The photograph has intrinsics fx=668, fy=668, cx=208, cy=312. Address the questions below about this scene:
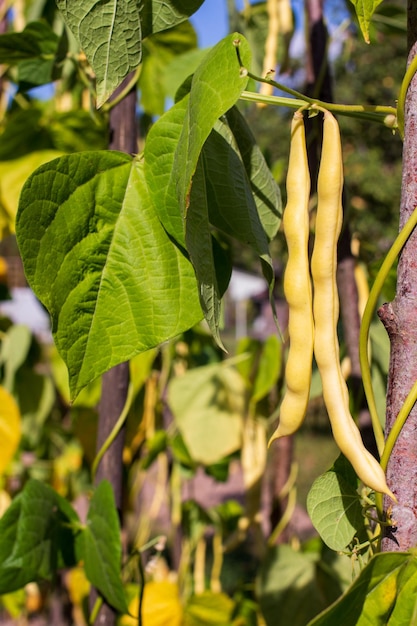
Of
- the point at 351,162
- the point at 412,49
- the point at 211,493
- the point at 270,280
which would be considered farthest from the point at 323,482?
the point at 351,162

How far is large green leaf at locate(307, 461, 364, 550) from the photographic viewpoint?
1.18ft

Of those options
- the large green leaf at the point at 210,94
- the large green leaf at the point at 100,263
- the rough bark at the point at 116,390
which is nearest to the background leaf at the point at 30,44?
the rough bark at the point at 116,390

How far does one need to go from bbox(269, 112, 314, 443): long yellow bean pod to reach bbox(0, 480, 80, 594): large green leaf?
1.01ft


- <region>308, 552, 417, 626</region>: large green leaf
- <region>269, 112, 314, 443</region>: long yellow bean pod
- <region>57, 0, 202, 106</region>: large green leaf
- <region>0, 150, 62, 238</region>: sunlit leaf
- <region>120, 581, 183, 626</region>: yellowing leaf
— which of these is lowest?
<region>120, 581, 183, 626</region>: yellowing leaf

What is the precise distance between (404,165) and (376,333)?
0.40m

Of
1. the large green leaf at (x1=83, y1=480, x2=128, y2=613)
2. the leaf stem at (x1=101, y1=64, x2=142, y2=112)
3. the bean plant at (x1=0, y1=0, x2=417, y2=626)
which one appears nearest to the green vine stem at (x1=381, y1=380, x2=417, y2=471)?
the bean plant at (x1=0, y1=0, x2=417, y2=626)

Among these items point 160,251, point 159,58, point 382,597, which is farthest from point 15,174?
point 382,597

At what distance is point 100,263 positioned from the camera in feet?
1.45

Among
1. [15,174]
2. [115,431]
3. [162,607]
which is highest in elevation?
[15,174]

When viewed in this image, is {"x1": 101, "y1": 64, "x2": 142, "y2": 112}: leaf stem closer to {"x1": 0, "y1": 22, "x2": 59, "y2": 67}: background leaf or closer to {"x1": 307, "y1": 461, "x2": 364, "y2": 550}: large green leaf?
{"x1": 0, "y1": 22, "x2": 59, "y2": 67}: background leaf

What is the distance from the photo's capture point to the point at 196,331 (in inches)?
45.2

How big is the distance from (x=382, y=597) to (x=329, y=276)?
16cm

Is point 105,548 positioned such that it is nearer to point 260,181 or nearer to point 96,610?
point 96,610

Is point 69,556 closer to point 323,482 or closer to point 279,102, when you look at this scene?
point 323,482
